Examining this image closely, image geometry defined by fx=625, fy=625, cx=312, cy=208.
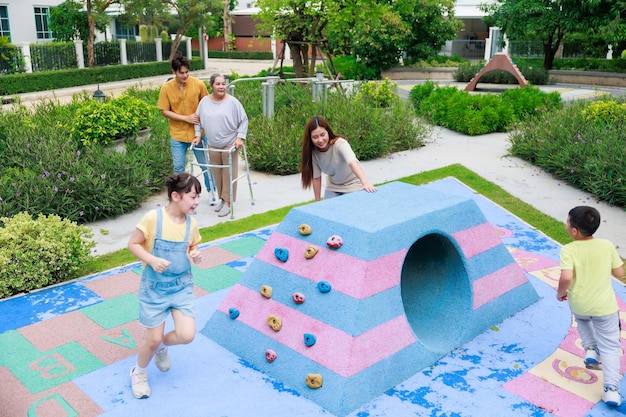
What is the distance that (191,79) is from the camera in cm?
820

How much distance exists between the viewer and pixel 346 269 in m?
4.56

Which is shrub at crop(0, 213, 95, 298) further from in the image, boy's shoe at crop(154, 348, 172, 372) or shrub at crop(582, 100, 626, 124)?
shrub at crop(582, 100, 626, 124)

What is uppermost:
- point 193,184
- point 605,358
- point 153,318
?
point 193,184

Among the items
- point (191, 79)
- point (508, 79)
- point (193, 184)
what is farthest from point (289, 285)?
point (508, 79)

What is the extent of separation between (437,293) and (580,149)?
5791 millimetres

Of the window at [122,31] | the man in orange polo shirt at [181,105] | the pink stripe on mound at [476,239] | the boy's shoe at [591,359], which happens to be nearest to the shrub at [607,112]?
the pink stripe on mound at [476,239]

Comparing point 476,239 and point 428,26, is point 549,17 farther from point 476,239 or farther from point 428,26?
point 476,239

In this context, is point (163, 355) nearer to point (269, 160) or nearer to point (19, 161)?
point (19, 161)

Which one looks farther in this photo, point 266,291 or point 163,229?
point 266,291

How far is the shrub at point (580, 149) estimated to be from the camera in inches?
360

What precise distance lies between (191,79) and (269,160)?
2701 mm

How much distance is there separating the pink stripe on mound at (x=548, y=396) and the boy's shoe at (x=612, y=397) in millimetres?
118

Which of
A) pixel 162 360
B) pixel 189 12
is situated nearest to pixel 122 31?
pixel 189 12

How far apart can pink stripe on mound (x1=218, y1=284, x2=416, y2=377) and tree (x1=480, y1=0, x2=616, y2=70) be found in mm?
15830
